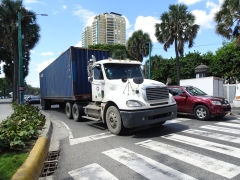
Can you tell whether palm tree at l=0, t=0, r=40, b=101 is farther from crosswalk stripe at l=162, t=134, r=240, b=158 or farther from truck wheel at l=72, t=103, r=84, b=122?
crosswalk stripe at l=162, t=134, r=240, b=158

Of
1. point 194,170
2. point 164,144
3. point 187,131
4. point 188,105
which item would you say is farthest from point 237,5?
point 194,170

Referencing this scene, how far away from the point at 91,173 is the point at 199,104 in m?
6.84

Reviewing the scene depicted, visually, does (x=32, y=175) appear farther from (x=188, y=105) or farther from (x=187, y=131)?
(x=188, y=105)

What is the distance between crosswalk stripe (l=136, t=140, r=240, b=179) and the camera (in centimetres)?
369

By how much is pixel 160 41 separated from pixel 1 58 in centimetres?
2384

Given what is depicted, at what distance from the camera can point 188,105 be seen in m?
9.62

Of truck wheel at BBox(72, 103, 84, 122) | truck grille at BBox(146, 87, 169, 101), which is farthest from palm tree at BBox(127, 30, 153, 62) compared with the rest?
truck grille at BBox(146, 87, 169, 101)

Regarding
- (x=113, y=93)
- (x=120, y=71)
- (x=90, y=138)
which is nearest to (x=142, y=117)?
(x=113, y=93)

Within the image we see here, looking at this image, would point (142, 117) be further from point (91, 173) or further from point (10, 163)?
point (10, 163)

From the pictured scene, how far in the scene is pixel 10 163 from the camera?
12.4 ft

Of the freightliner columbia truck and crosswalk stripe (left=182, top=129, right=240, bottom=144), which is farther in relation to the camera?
the freightliner columbia truck

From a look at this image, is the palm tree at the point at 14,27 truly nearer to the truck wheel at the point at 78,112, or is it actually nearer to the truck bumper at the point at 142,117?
the truck wheel at the point at 78,112

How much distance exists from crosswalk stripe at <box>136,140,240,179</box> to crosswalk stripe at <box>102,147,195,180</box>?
0.57m

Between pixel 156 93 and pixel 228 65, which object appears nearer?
pixel 156 93
